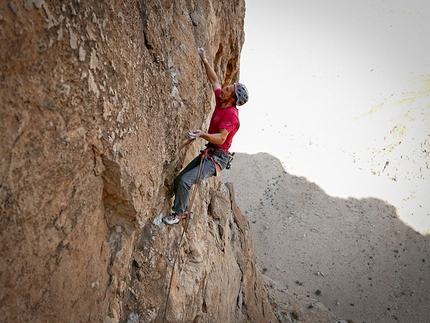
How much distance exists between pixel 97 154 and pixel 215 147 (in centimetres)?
268

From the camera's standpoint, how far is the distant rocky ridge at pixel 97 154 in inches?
91.4

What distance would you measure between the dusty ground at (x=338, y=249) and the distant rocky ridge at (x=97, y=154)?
1557 cm

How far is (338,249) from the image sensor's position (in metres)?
21.2

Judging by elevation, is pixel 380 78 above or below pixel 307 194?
above

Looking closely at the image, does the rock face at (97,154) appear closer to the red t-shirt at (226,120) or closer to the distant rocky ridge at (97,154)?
the distant rocky ridge at (97,154)

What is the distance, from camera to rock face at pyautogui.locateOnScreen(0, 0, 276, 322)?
2.32m

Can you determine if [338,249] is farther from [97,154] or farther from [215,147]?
[97,154]

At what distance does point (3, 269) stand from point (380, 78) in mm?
39516

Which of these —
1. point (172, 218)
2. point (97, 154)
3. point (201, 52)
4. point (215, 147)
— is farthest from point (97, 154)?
point (201, 52)

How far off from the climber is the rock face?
0.24m

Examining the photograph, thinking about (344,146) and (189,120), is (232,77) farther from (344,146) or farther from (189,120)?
(344,146)

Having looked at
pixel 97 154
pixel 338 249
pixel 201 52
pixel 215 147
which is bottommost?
pixel 97 154

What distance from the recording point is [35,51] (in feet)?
7.57

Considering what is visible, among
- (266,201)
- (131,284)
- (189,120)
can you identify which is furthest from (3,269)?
(266,201)
